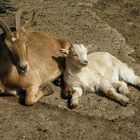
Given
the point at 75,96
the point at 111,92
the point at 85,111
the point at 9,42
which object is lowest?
the point at 85,111

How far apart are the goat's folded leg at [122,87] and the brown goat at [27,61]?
1.11m

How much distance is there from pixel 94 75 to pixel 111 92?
43 cm

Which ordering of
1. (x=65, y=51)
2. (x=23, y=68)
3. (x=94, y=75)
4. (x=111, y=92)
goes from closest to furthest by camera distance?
1. (x=23, y=68)
2. (x=111, y=92)
3. (x=94, y=75)
4. (x=65, y=51)

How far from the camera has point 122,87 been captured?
8141 millimetres

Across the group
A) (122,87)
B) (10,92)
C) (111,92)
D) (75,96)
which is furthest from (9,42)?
(122,87)

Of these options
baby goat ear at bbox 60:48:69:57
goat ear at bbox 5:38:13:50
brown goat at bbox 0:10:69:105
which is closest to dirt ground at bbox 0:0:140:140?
brown goat at bbox 0:10:69:105

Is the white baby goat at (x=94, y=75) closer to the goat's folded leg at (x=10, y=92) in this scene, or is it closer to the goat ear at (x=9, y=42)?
the goat's folded leg at (x=10, y=92)

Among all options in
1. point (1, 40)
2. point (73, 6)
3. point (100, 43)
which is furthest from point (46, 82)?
point (73, 6)

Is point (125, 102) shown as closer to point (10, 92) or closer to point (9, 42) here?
point (10, 92)

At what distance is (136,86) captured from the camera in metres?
8.42

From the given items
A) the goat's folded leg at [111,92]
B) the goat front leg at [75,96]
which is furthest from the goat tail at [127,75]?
the goat front leg at [75,96]

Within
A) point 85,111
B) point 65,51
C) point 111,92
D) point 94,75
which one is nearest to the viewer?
point 85,111

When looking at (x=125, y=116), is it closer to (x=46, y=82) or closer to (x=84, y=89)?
(x=84, y=89)

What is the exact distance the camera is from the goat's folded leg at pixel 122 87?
8.08 meters
